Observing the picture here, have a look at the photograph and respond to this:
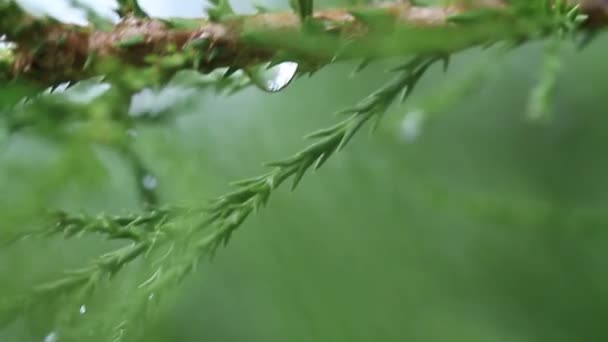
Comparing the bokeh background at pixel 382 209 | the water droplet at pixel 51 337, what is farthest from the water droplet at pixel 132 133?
the water droplet at pixel 51 337

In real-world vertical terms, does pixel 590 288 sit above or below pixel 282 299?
below

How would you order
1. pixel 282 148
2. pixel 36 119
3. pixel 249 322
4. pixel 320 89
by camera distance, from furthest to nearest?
pixel 320 89, pixel 282 148, pixel 249 322, pixel 36 119

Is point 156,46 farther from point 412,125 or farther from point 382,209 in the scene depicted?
point 412,125

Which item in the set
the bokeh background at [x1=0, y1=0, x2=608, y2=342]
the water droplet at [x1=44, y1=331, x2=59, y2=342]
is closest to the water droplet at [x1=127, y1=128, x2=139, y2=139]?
the bokeh background at [x1=0, y1=0, x2=608, y2=342]

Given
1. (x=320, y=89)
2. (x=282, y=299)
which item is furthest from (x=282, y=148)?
(x=282, y=299)

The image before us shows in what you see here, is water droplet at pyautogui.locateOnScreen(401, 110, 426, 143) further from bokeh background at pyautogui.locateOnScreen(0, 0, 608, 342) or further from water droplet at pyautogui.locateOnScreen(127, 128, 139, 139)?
water droplet at pyautogui.locateOnScreen(127, 128, 139, 139)

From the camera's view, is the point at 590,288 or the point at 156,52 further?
the point at 590,288

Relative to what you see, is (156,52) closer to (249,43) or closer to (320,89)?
(249,43)

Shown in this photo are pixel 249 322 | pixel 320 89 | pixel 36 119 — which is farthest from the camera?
pixel 320 89
